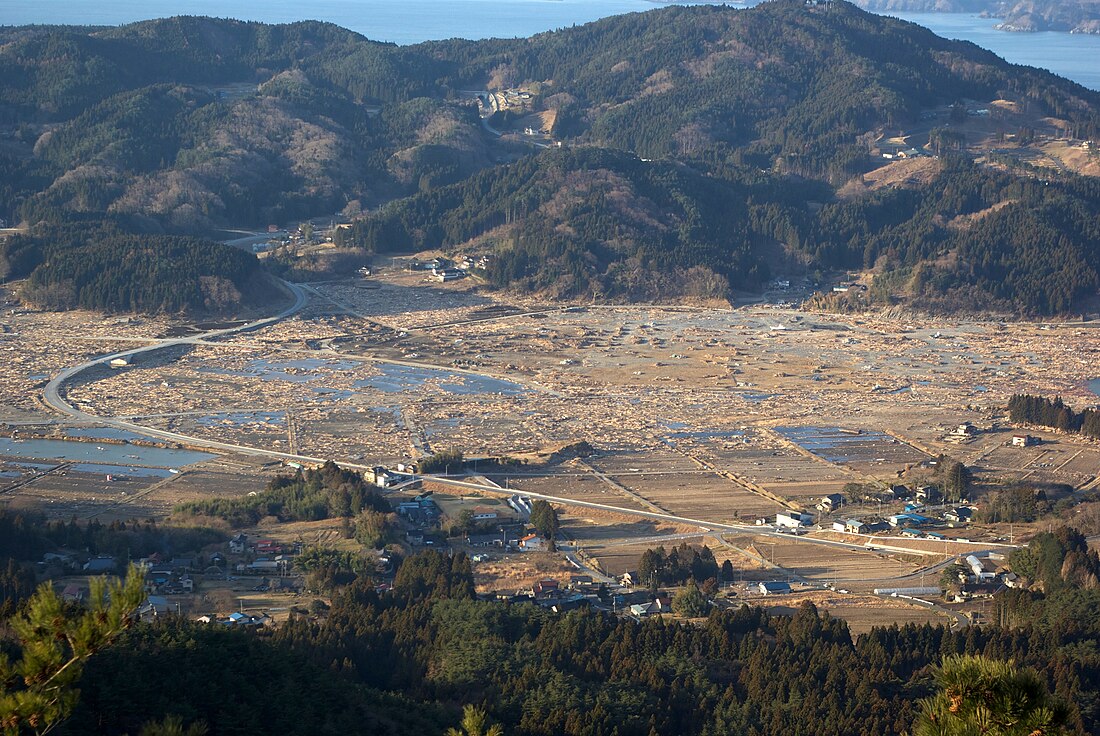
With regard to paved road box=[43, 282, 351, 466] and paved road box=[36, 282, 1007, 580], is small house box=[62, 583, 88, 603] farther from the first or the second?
paved road box=[43, 282, 351, 466]

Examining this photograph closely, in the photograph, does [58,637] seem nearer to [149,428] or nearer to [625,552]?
[625,552]

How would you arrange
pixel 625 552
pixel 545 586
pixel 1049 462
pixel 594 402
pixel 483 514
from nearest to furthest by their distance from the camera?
1. pixel 545 586
2. pixel 625 552
3. pixel 483 514
4. pixel 1049 462
5. pixel 594 402

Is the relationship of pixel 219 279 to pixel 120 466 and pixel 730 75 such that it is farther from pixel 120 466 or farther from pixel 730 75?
pixel 730 75

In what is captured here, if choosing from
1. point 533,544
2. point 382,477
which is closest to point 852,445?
point 533,544

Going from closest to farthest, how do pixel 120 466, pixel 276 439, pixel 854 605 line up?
pixel 854 605 < pixel 120 466 < pixel 276 439

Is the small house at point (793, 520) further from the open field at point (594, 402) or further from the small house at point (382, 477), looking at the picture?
the small house at point (382, 477)

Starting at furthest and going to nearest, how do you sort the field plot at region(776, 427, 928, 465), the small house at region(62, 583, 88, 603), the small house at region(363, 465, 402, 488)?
the field plot at region(776, 427, 928, 465) → the small house at region(363, 465, 402, 488) → the small house at region(62, 583, 88, 603)

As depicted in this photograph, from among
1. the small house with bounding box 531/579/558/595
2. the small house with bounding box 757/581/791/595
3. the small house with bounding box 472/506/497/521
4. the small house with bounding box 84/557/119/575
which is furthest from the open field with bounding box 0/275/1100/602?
the small house with bounding box 84/557/119/575

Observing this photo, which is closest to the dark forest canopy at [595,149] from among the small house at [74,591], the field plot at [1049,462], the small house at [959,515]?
the field plot at [1049,462]

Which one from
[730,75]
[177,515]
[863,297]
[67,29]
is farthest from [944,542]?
[67,29]
